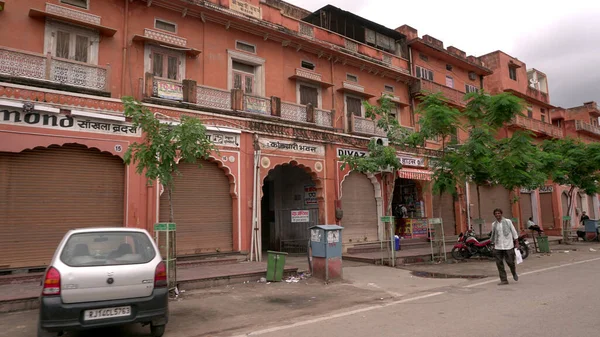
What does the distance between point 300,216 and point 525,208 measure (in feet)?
64.0

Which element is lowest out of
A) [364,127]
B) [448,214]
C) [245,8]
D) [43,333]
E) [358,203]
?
[43,333]

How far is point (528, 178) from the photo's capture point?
49.7ft

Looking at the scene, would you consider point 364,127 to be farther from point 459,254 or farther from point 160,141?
point 160,141

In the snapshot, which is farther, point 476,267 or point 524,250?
point 524,250

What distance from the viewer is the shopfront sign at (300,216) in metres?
15.3

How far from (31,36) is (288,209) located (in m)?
10.6

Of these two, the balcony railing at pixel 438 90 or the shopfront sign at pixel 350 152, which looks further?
the balcony railing at pixel 438 90

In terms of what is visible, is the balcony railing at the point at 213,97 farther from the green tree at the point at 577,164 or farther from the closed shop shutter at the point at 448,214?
the green tree at the point at 577,164

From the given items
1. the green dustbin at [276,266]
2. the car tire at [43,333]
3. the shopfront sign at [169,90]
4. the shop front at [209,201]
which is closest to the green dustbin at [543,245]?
the green dustbin at [276,266]

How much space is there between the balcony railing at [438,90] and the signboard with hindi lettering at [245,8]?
8.67 meters

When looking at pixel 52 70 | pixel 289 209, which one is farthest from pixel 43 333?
pixel 289 209

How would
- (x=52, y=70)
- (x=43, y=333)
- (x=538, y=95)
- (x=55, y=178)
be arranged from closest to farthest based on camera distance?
(x=43, y=333)
(x=55, y=178)
(x=52, y=70)
(x=538, y=95)

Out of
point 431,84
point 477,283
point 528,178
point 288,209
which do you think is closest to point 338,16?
point 431,84

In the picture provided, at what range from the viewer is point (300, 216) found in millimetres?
15492
